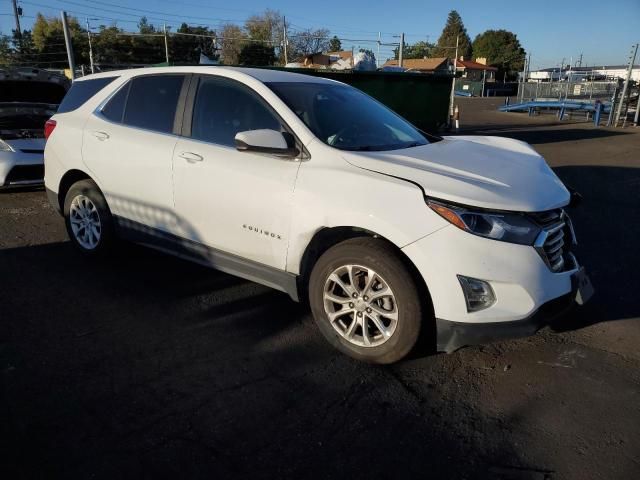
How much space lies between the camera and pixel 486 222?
2.72 meters

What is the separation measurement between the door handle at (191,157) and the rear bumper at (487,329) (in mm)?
2045

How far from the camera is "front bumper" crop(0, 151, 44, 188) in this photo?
6.87 m

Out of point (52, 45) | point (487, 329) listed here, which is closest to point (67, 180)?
point (487, 329)

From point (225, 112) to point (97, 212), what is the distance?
5.52 feet

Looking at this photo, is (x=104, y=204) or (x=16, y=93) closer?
(x=104, y=204)

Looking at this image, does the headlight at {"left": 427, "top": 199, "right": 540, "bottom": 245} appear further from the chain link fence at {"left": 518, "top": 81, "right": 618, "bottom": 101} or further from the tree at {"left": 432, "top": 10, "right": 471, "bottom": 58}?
the tree at {"left": 432, "top": 10, "right": 471, "bottom": 58}

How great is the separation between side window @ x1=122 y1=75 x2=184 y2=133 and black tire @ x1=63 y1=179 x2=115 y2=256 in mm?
722

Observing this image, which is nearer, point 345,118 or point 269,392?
point 269,392

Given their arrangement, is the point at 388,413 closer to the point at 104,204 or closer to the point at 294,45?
the point at 104,204

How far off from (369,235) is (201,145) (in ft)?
4.93

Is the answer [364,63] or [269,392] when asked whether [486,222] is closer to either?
[269,392]

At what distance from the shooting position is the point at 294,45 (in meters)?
56.2

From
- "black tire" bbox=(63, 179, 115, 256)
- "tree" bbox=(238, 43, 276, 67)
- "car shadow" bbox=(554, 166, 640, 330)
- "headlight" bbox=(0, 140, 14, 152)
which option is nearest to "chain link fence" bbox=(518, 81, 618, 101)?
"car shadow" bbox=(554, 166, 640, 330)

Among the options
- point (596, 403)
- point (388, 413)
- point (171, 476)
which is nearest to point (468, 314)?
point (388, 413)
